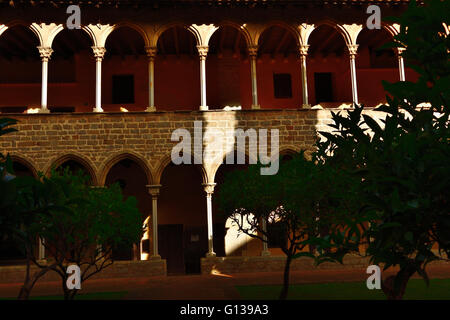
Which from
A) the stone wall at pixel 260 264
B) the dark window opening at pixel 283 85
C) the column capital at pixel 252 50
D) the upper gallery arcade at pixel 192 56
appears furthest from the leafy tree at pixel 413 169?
the dark window opening at pixel 283 85

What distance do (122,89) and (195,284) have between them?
10018 mm

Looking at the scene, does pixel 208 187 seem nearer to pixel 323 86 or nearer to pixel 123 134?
pixel 123 134

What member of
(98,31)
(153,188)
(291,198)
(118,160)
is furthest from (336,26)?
(291,198)

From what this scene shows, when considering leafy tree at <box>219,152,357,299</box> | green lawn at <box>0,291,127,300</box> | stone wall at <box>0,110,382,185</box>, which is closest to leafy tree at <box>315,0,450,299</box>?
leafy tree at <box>219,152,357,299</box>

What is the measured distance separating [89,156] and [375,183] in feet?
45.1

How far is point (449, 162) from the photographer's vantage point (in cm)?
212

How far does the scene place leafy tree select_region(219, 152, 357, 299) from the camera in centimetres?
794

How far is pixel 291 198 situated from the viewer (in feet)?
27.5

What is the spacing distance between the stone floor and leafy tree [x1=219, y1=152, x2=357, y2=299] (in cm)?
188

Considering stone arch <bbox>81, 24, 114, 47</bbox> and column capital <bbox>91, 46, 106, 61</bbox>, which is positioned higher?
stone arch <bbox>81, 24, 114, 47</bbox>

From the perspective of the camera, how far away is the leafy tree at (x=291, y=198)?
26.0ft

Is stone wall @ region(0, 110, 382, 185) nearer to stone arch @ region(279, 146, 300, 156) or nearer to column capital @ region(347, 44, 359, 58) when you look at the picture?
stone arch @ region(279, 146, 300, 156)

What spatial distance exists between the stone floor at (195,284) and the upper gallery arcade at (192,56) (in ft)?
19.0
